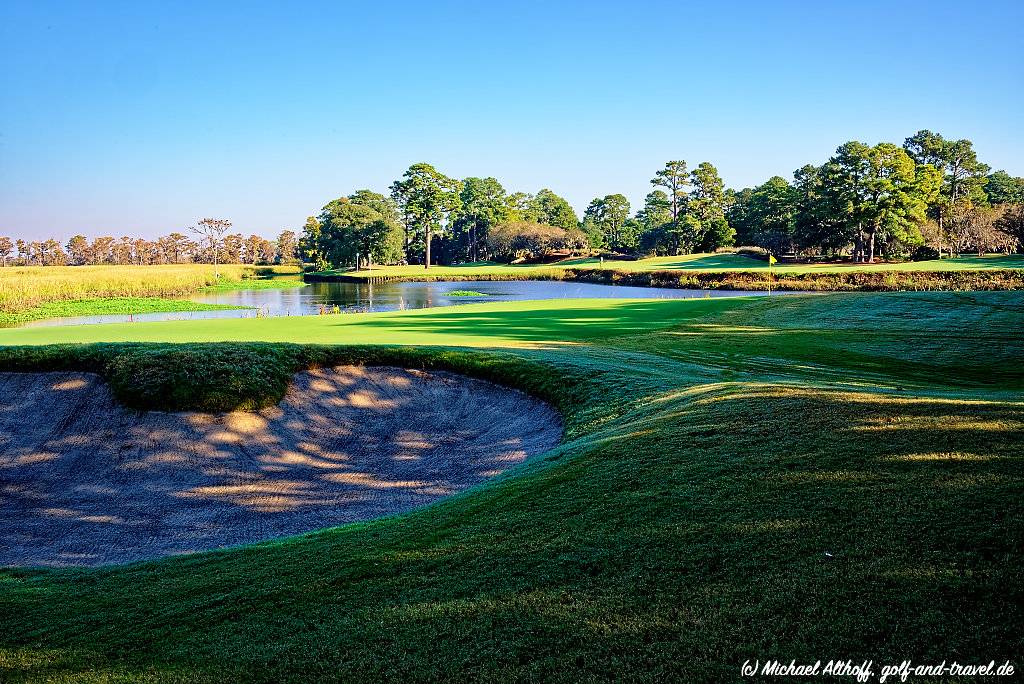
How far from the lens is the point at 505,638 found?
407 centimetres

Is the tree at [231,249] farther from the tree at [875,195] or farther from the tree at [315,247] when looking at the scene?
the tree at [875,195]

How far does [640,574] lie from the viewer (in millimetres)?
4590

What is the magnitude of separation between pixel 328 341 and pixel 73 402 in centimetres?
757

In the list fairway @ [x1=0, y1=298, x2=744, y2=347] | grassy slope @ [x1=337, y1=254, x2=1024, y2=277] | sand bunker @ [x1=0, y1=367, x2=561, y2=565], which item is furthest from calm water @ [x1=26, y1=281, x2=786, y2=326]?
sand bunker @ [x1=0, y1=367, x2=561, y2=565]

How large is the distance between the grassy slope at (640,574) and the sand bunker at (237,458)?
7.68 feet

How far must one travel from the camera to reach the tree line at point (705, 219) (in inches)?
3137

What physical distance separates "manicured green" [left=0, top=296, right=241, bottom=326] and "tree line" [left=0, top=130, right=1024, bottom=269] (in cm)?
5030

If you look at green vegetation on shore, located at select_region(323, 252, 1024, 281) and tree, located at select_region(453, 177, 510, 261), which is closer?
green vegetation on shore, located at select_region(323, 252, 1024, 281)

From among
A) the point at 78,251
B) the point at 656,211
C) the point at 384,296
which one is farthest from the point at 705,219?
the point at 78,251

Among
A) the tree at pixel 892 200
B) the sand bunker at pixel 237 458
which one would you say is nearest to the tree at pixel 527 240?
the tree at pixel 892 200

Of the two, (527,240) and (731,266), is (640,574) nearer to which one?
(731,266)

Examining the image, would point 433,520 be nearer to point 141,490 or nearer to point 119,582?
point 119,582

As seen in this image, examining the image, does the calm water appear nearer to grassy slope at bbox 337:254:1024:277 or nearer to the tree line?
grassy slope at bbox 337:254:1024:277

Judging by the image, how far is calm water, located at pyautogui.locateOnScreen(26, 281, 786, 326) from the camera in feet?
175
